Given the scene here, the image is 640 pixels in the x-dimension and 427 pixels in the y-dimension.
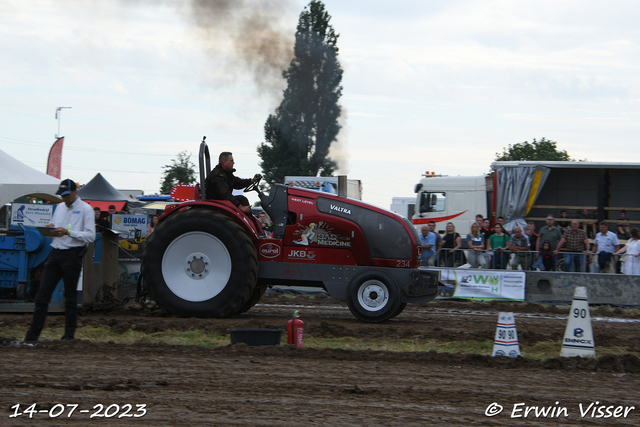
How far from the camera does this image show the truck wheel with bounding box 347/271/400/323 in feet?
28.3

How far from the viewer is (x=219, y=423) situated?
4.21 metres

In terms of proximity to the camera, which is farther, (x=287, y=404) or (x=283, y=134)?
(x=283, y=134)

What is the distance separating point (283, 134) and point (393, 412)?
35327mm

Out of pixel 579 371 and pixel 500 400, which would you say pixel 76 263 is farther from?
pixel 579 371

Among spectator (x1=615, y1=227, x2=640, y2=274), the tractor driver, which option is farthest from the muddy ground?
spectator (x1=615, y1=227, x2=640, y2=274)

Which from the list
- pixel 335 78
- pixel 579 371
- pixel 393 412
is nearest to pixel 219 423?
pixel 393 412

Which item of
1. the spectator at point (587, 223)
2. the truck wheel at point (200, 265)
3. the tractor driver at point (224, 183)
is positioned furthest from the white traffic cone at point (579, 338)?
the spectator at point (587, 223)

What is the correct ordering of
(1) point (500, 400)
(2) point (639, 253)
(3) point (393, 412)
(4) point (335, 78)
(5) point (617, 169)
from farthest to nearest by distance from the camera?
(4) point (335, 78) < (5) point (617, 169) < (2) point (639, 253) < (1) point (500, 400) < (3) point (393, 412)

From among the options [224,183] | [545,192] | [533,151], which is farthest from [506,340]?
[533,151]

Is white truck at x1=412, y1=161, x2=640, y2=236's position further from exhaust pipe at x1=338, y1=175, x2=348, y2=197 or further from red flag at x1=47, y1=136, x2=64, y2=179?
red flag at x1=47, y1=136, x2=64, y2=179

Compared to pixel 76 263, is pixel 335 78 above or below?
above

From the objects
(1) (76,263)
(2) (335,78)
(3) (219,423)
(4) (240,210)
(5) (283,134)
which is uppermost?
(2) (335,78)

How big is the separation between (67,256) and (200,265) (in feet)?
7.06

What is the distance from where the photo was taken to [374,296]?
8734mm
